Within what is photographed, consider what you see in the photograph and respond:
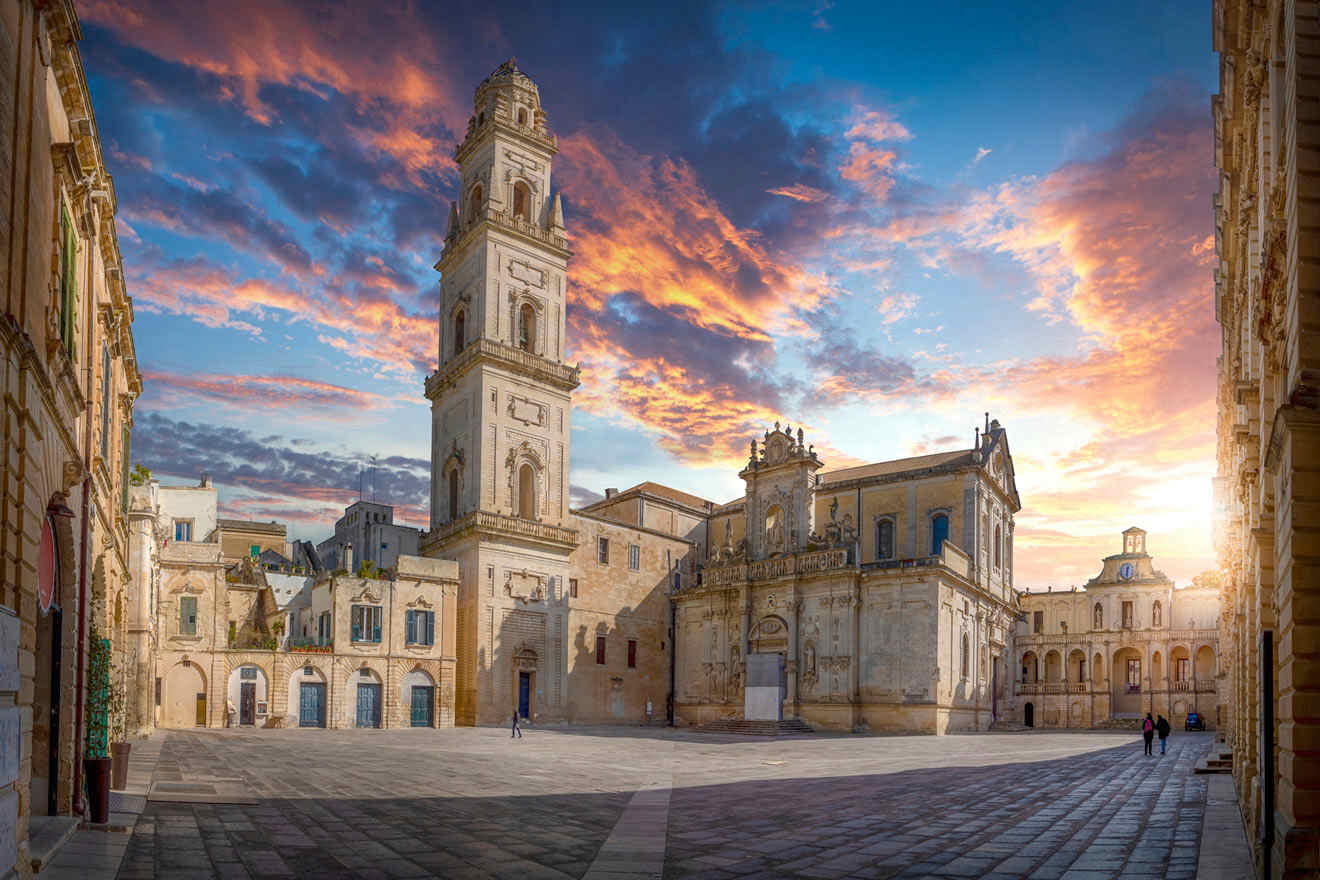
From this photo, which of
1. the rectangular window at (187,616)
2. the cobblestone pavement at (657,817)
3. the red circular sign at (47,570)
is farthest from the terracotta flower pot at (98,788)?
the rectangular window at (187,616)

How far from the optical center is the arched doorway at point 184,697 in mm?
39531

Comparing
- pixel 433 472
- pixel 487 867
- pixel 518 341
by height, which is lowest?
pixel 487 867

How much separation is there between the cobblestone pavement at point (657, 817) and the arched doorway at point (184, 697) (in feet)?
45.3

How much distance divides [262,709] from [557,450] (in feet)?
55.4

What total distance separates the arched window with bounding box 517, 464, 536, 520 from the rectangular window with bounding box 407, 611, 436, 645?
6.62m

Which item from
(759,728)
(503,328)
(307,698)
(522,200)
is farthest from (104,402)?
(522,200)

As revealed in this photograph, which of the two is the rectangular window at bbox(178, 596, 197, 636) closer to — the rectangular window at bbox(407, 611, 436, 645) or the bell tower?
the rectangular window at bbox(407, 611, 436, 645)

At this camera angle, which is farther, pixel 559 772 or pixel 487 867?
pixel 559 772

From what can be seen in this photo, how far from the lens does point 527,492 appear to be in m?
48.8

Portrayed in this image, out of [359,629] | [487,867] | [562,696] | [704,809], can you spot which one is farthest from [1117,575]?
[487,867]

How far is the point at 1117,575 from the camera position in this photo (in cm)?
7431

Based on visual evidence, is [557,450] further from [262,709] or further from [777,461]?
[262,709]

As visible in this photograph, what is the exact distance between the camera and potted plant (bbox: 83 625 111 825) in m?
12.9

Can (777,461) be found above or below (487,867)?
above
